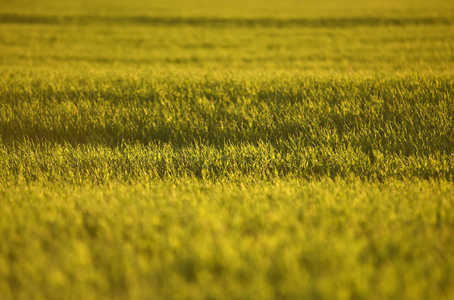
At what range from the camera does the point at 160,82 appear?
18.9 ft

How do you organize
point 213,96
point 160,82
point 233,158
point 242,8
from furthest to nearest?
1. point 242,8
2. point 160,82
3. point 213,96
4. point 233,158

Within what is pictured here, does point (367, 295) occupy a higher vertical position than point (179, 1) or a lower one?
lower

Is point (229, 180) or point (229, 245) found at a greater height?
point (229, 180)

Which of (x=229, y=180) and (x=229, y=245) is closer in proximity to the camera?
(x=229, y=245)

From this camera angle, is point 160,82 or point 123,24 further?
point 123,24

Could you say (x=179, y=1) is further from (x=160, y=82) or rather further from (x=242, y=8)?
(x=160, y=82)

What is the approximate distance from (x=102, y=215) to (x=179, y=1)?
1997 centimetres

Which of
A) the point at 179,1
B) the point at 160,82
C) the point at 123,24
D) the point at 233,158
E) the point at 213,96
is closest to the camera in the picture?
the point at 233,158

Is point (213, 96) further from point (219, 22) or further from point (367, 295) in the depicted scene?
point (219, 22)

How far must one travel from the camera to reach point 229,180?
3238mm

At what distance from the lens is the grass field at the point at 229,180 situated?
163 centimetres

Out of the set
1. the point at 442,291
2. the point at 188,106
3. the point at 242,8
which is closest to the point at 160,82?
the point at 188,106

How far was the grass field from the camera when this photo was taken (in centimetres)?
163

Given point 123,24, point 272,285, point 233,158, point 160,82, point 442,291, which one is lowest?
point 442,291
